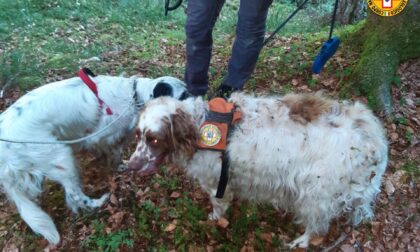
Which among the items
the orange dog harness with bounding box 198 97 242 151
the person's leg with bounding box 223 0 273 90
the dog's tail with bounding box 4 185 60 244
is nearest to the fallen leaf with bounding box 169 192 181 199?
the orange dog harness with bounding box 198 97 242 151

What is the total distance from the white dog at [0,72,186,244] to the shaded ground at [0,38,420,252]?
0.27 metres

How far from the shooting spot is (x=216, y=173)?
10.8ft

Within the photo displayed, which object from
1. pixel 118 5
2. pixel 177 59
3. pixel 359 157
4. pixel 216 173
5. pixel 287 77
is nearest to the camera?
pixel 359 157

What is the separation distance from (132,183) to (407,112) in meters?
3.36

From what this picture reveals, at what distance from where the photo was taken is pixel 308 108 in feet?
10.0

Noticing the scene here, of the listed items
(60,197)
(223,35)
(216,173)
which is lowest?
(60,197)

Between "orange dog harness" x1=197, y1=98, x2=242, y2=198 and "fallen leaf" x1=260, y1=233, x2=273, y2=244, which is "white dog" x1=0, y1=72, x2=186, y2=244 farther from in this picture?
"fallen leaf" x1=260, y1=233, x2=273, y2=244

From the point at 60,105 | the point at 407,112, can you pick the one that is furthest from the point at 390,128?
the point at 60,105

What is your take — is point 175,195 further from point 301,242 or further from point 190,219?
point 301,242

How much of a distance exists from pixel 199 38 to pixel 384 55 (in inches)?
92.2

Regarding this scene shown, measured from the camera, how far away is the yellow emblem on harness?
3066 millimetres

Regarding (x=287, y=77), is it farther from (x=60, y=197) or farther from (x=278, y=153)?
(x=60, y=197)

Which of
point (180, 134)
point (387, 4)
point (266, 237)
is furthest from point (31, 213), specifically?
point (387, 4)

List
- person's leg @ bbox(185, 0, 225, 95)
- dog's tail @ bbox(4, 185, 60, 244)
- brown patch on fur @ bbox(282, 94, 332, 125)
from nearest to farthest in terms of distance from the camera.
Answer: brown patch on fur @ bbox(282, 94, 332, 125)
dog's tail @ bbox(4, 185, 60, 244)
person's leg @ bbox(185, 0, 225, 95)
